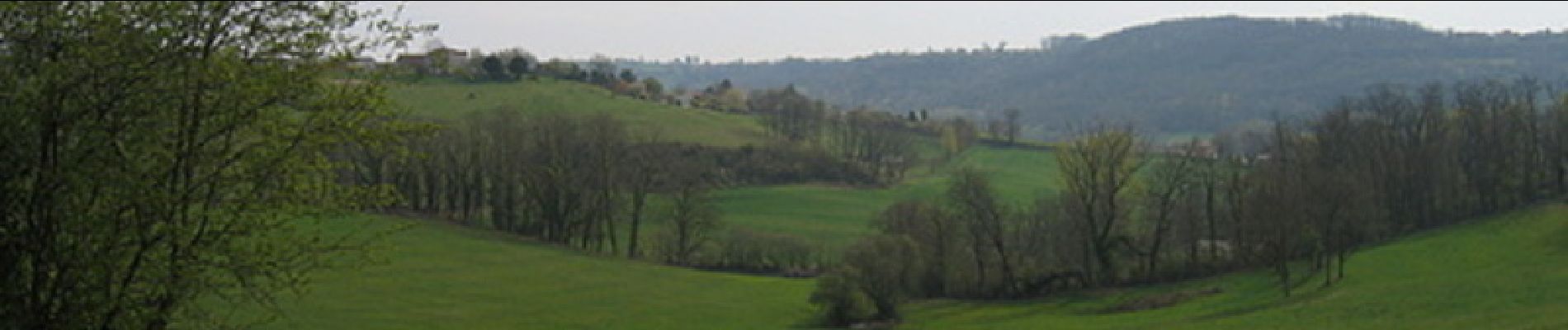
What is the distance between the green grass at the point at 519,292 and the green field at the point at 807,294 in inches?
5.2

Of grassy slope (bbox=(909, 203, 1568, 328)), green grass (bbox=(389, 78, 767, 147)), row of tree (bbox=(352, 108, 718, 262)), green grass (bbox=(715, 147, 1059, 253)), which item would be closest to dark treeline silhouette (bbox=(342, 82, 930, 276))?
row of tree (bbox=(352, 108, 718, 262))

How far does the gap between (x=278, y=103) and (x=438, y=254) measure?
174 feet

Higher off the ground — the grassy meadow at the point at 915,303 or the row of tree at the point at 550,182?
the row of tree at the point at 550,182

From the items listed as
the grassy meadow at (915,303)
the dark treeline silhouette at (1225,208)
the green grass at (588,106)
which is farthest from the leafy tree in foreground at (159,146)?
the green grass at (588,106)

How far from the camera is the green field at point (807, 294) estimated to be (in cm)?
3972

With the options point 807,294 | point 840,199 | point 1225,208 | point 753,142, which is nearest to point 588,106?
point 753,142

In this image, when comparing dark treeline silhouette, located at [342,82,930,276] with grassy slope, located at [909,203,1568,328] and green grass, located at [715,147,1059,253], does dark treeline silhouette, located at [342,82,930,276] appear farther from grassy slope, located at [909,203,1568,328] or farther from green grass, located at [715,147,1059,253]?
grassy slope, located at [909,203,1568,328]

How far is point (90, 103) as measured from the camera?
1477cm

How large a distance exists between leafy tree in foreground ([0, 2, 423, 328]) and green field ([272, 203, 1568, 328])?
26403mm

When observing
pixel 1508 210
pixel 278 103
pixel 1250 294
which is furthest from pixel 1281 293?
pixel 278 103

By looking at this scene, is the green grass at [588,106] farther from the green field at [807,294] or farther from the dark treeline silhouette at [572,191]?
the green field at [807,294]

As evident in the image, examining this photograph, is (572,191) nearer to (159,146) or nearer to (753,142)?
(753,142)

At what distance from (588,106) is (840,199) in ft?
131

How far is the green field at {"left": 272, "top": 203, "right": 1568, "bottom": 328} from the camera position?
1564 inches
